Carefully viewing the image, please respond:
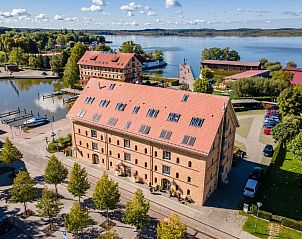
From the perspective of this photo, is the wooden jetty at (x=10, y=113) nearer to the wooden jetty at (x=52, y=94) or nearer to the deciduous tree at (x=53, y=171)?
the wooden jetty at (x=52, y=94)

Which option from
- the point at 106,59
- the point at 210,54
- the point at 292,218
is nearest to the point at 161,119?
the point at 292,218

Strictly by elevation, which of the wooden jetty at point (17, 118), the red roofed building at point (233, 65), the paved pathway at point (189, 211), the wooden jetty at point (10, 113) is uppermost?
the red roofed building at point (233, 65)

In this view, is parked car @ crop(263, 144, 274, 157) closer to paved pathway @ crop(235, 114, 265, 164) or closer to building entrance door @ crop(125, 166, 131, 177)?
paved pathway @ crop(235, 114, 265, 164)

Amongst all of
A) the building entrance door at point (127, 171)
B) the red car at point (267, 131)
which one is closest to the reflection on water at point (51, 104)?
the building entrance door at point (127, 171)

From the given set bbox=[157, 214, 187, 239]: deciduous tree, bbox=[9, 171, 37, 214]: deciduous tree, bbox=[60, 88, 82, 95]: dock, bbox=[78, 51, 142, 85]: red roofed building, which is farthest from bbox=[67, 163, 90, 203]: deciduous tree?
bbox=[78, 51, 142, 85]: red roofed building

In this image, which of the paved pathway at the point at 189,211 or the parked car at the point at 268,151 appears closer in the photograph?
the paved pathway at the point at 189,211

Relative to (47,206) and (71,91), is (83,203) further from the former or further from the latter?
(71,91)

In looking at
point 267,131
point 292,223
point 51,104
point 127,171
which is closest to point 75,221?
point 127,171
